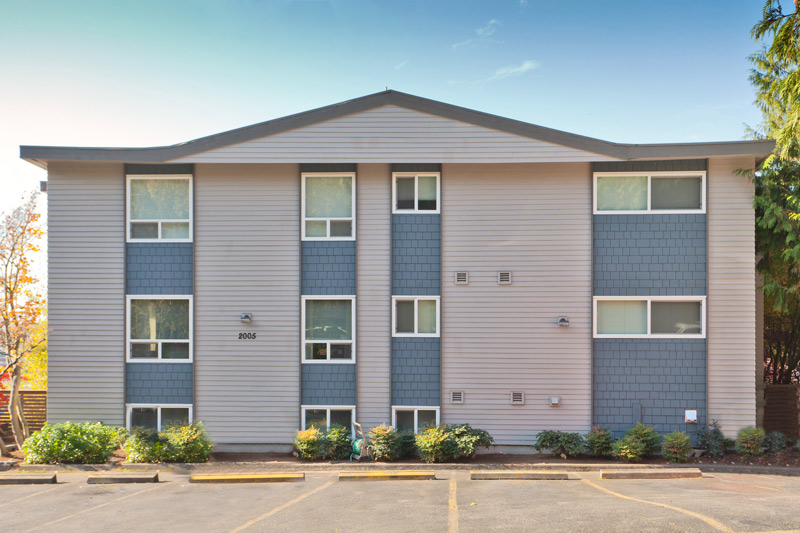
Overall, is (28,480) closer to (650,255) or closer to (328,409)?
(328,409)

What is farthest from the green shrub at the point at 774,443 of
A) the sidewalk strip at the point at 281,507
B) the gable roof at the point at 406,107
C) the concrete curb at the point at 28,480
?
the concrete curb at the point at 28,480

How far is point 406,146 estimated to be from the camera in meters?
11.9

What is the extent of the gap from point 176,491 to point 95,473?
8.03ft

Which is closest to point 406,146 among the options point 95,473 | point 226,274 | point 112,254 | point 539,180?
point 539,180

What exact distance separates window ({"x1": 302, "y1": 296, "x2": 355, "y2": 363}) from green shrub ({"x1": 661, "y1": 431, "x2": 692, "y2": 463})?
22.6 feet

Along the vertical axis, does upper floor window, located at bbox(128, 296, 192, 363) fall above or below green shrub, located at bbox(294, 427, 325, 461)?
above

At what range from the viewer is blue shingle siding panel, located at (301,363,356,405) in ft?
40.0

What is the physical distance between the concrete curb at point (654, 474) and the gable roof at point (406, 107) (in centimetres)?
637

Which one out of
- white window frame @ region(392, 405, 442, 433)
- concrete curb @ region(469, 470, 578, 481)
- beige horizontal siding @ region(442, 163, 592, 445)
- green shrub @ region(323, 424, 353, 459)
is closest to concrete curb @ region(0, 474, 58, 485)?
green shrub @ region(323, 424, 353, 459)

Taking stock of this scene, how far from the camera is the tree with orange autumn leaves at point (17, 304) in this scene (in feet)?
40.0

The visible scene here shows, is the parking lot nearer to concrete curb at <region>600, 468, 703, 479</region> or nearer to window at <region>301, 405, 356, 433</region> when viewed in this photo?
concrete curb at <region>600, 468, 703, 479</region>

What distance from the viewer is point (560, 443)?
37.6ft

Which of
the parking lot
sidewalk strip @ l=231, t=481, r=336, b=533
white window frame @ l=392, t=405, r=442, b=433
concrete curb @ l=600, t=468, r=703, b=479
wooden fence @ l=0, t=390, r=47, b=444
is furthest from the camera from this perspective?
wooden fence @ l=0, t=390, r=47, b=444

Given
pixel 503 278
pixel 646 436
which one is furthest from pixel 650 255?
pixel 646 436
